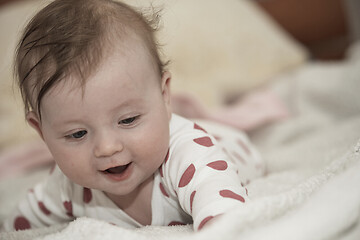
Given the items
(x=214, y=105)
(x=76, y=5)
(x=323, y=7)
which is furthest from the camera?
(x=323, y=7)

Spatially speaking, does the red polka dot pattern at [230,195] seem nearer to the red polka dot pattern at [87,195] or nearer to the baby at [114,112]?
the baby at [114,112]

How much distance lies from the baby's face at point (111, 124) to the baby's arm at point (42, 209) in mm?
220

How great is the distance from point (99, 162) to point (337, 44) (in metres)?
1.92

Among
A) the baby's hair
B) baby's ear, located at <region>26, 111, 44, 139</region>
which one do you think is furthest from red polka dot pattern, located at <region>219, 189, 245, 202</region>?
baby's ear, located at <region>26, 111, 44, 139</region>

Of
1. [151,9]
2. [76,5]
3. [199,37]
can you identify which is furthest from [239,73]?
[76,5]

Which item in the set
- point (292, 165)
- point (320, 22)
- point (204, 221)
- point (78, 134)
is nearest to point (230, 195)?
point (204, 221)

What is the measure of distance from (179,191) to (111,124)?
0.55ft

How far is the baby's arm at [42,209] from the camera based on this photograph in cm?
93

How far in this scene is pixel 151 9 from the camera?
812 millimetres

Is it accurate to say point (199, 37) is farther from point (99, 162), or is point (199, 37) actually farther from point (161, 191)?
point (99, 162)

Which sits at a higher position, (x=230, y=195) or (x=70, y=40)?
(x=70, y=40)

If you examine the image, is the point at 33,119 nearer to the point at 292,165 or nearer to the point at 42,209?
the point at 42,209

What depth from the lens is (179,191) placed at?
0.74m

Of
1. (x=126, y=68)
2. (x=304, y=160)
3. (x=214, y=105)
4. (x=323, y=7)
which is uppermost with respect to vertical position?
(x=126, y=68)
